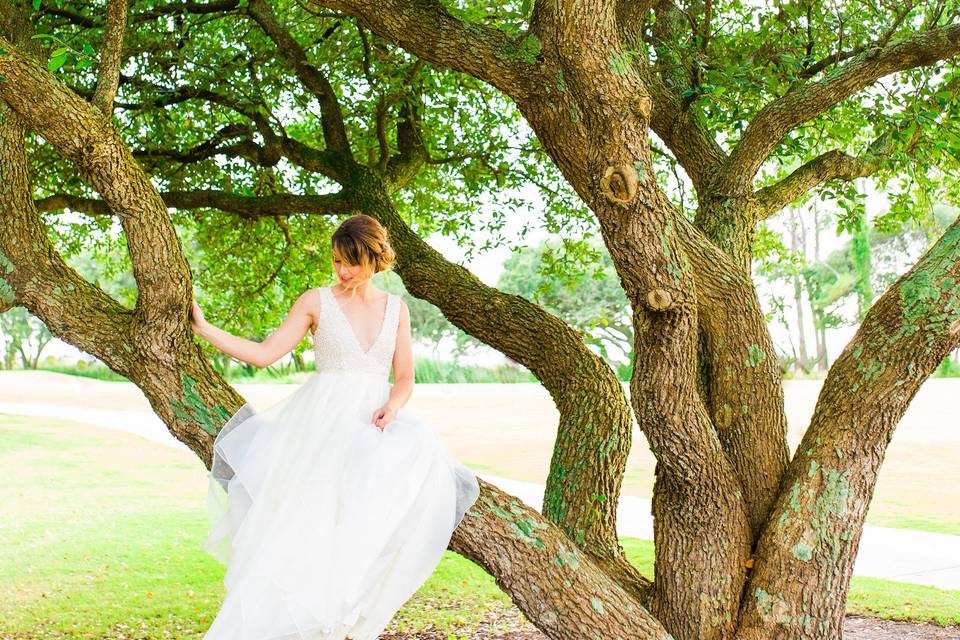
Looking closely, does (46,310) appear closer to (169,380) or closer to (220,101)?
(169,380)

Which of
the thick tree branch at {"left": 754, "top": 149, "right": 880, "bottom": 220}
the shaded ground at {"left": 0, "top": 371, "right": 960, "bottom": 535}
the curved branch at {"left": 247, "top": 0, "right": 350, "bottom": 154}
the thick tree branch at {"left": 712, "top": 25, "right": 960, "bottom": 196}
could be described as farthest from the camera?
the shaded ground at {"left": 0, "top": 371, "right": 960, "bottom": 535}

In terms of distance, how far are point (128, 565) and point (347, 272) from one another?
8.22 m

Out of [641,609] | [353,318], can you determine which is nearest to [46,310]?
[353,318]

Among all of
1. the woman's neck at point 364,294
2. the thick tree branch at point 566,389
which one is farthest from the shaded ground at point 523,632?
the woman's neck at point 364,294

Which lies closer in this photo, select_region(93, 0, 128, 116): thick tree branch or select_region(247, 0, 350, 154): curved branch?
select_region(93, 0, 128, 116): thick tree branch

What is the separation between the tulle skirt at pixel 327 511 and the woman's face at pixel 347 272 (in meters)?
0.38

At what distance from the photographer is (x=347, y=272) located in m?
3.80

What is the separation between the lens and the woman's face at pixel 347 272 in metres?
3.78

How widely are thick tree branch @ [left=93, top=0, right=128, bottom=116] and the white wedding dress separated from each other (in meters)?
1.16

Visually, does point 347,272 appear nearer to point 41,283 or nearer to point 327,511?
point 327,511

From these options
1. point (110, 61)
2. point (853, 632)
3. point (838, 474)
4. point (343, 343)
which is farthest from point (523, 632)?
point (110, 61)

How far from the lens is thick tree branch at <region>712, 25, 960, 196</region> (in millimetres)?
5047

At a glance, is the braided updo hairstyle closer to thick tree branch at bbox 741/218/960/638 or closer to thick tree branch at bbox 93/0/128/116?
thick tree branch at bbox 93/0/128/116

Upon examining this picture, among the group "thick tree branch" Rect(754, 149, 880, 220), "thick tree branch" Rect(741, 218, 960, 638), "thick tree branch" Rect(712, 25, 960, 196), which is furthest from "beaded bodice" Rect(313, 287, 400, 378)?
"thick tree branch" Rect(754, 149, 880, 220)
